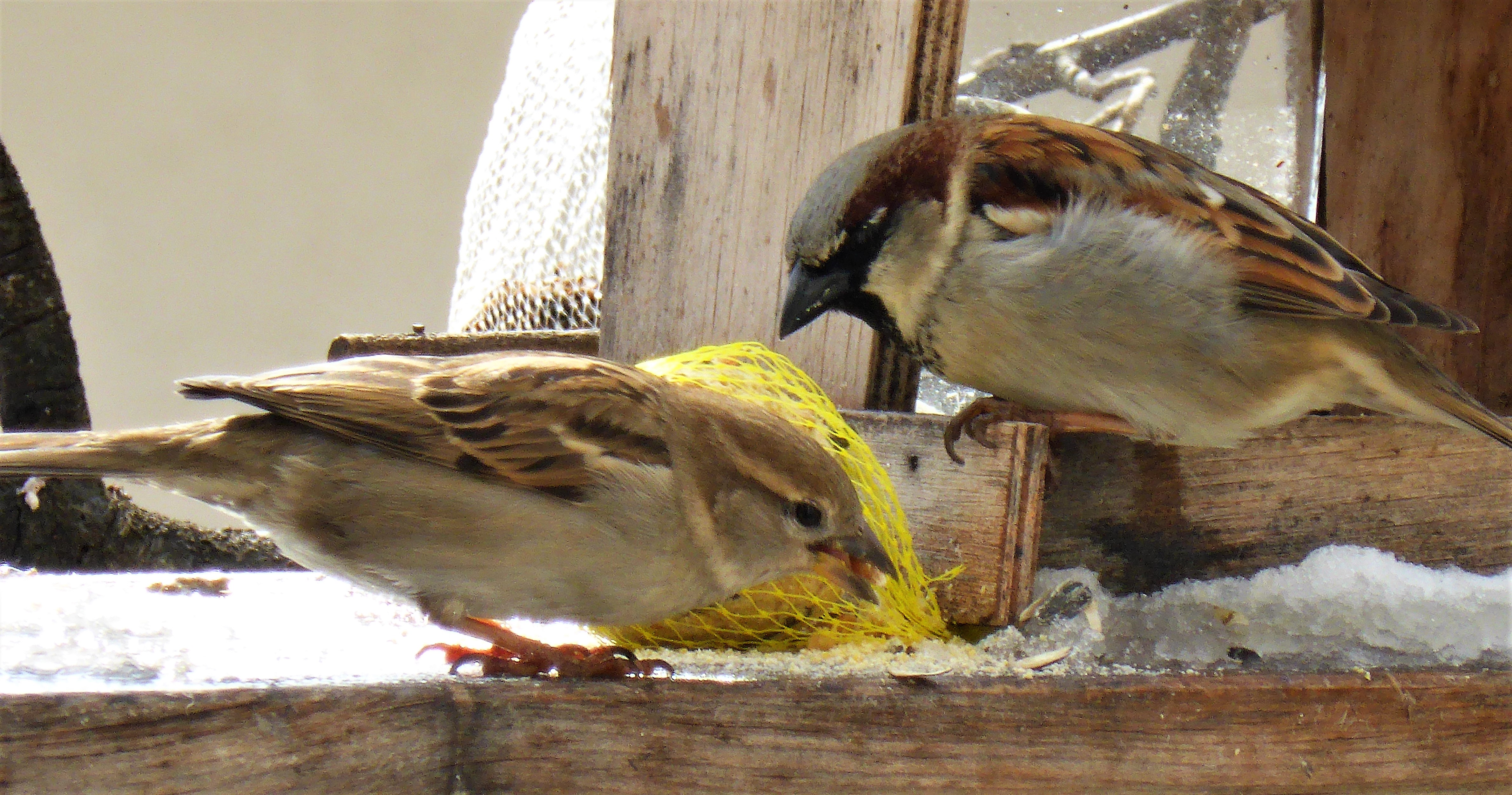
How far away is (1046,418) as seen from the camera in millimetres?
1895

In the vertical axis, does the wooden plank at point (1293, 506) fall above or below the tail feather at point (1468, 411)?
below

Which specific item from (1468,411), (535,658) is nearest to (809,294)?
(535,658)

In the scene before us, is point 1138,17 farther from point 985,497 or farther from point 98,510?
point 98,510

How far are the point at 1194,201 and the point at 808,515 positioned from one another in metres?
0.75

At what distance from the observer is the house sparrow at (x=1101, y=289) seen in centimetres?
182

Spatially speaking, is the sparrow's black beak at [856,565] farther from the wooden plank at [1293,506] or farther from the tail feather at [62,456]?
the tail feather at [62,456]

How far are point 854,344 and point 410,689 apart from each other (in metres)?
1.14

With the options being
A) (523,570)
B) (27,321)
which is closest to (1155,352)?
(523,570)

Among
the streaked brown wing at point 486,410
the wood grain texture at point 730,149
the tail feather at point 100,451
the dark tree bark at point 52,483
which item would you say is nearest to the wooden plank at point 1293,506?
the wood grain texture at point 730,149

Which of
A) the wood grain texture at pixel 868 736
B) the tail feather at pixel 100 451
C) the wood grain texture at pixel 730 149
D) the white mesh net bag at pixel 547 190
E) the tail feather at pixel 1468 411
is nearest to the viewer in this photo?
the wood grain texture at pixel 868 736

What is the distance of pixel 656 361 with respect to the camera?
6.91 ft

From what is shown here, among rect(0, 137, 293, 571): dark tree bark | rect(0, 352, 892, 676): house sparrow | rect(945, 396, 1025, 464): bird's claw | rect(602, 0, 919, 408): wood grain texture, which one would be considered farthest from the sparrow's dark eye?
rect(0, 137, 293, 571): dark tree bark

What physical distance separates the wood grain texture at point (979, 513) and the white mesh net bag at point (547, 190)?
117 cm

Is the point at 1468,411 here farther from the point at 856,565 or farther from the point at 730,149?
the point at 730,149
